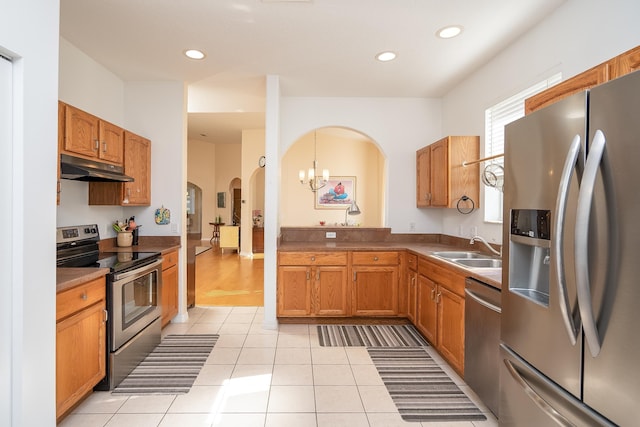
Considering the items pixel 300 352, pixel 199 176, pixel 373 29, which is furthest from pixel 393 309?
pixel 199 176

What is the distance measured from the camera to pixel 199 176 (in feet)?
35.2

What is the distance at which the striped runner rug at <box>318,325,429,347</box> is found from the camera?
3.14 metres

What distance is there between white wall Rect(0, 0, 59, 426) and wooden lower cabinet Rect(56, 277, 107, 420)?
24cm

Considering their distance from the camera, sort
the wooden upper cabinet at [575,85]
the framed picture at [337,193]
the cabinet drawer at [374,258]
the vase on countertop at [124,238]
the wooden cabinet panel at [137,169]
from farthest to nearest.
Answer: the framed picture at [337,193]
the cabinet drawer at [374,258]
the vase on countertop at [124,238]
the wooden cabinet panel at [137,169]
the wooden upper cabinet at [575,85]

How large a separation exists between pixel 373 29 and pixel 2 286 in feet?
9.19

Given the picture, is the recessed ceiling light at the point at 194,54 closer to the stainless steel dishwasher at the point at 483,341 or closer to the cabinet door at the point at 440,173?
the cabinet door at the point at 440,173

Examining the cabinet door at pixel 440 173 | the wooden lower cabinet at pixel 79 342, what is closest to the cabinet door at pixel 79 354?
the wooden lower cabinet at pixel 79 342

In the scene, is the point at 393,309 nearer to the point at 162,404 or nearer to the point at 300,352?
the point at 300,352

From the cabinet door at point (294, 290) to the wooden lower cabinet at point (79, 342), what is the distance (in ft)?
5.57

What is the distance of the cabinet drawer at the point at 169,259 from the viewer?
10.8 feet

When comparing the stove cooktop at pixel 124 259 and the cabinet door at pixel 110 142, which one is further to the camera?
the cabinet door at pixel 110 142

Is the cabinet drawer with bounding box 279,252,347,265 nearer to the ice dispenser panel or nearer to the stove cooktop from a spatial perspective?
the stove cooktop

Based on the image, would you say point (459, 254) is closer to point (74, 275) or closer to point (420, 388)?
point (420, 388)

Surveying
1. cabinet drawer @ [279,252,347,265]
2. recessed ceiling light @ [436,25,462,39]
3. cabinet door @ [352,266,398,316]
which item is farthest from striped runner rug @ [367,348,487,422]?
recessed ceiling light @ [436,25,462,39]
